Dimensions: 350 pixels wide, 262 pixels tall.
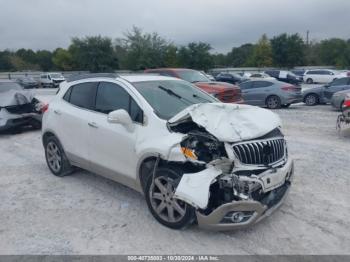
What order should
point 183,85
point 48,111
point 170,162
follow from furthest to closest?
point 48,111, point 183,85, point 170,162

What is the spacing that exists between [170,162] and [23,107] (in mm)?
7959

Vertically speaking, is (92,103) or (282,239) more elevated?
(92,103)

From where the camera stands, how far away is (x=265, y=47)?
59.4 metres

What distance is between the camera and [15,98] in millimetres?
10320

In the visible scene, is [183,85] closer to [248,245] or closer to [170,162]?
[170,162]

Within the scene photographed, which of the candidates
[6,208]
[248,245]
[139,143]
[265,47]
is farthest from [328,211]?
[265,47]

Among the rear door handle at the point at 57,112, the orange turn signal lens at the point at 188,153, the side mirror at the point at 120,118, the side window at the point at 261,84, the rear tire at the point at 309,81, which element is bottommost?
the rear tire at the point at 309,81

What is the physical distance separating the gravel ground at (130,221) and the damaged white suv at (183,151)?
28 cm

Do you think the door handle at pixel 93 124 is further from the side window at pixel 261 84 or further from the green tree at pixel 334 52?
the green tree at pixel 334 52

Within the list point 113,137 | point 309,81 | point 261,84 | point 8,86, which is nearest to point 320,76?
point 309,81

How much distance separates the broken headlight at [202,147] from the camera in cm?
365

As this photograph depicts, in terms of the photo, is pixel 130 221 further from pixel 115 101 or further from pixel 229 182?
pixel 115 101

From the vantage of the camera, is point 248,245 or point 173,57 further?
point 173,57

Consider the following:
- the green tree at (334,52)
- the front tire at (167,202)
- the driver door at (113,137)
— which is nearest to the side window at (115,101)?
Answer: the driver door at (113,137)
